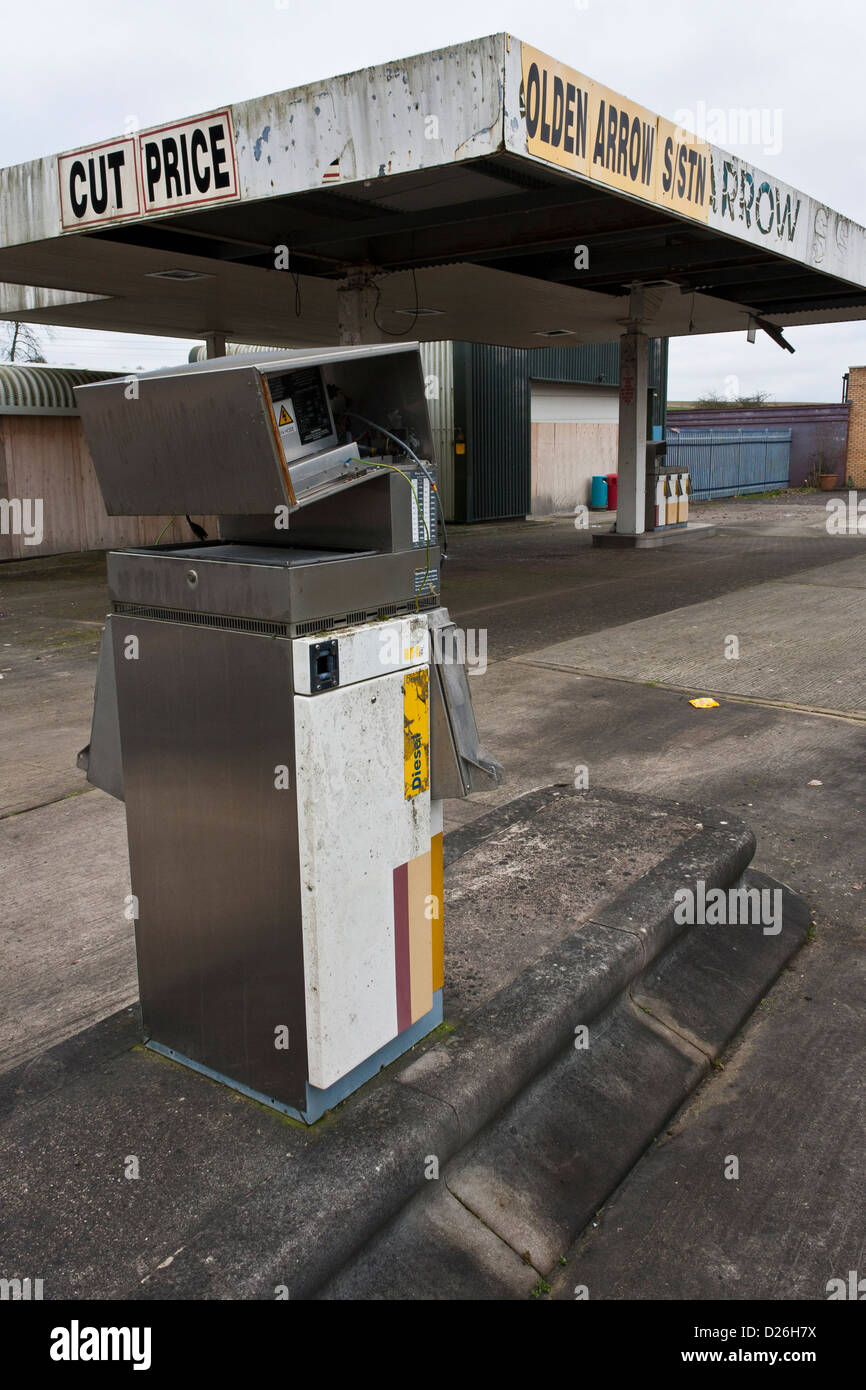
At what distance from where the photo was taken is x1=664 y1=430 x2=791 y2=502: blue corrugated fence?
93.6 ft

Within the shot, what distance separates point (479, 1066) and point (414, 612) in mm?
1274

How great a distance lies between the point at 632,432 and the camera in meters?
18.5

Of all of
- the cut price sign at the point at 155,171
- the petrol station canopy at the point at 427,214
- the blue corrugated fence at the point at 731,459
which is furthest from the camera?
the blue corrugated fence at the point at 731,459

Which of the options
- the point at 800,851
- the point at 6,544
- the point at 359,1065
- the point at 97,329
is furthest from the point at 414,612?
the point at 97,329

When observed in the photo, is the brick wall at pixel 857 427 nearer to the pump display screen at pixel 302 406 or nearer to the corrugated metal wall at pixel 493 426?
the corrugated metal wall at pixel 493 426

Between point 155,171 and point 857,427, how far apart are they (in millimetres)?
26728

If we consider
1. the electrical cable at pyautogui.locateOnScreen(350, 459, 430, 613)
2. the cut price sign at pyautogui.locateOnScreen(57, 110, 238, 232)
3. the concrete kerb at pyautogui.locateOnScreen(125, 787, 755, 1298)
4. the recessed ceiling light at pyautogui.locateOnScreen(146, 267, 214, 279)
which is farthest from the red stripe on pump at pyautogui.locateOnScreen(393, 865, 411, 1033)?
the recessed ceiling light at pyautogui.locateOnScreen(146, 267, 214, 279)

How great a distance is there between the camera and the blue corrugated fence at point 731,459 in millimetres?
28531

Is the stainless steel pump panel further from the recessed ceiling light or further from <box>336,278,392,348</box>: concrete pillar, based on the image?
the recessed ceiling light

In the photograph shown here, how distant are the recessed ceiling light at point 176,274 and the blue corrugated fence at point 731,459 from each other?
1604 cm

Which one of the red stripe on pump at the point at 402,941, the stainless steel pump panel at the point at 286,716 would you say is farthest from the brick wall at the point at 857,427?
the red stripe on pump at the point at 402,941

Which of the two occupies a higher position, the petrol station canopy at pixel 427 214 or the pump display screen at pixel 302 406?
the petrol station canopy at pixel 427 214

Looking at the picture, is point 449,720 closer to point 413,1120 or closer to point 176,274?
point 413,1120

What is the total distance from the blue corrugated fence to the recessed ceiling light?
52.6 ft
